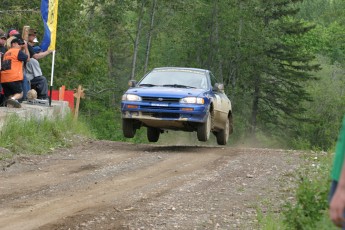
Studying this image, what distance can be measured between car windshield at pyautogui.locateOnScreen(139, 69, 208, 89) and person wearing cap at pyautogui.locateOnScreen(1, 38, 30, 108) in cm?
246

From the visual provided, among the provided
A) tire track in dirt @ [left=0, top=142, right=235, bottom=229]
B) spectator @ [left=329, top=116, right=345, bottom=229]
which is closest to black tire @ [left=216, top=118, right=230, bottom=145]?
tire track in dirt @ [left=0, top=142, right=235, bottom=229]

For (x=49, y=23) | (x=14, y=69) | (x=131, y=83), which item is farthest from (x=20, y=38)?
(x=131, y=83)

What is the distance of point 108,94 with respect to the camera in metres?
57.1

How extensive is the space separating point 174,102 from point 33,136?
279cm

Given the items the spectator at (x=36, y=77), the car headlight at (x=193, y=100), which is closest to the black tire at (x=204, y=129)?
the car headlight at (x=193, y=100)

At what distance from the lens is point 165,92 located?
53.9 ft

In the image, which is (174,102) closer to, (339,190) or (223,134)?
(223,134)

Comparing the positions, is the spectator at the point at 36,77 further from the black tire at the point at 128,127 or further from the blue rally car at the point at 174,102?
the black tire at the point at 128,127

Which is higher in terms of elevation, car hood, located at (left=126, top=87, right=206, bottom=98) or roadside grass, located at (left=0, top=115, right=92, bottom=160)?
car hood, located at (left=126, top=87, right=206, bottom=98)

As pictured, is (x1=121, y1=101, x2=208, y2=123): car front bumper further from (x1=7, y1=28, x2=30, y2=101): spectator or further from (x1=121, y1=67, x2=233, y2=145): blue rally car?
(x1=7, y1=28, x2=30, y2=101): spectator

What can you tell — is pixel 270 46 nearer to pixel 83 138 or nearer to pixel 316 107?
pixel 316 107

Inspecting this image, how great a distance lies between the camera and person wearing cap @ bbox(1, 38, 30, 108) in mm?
16266

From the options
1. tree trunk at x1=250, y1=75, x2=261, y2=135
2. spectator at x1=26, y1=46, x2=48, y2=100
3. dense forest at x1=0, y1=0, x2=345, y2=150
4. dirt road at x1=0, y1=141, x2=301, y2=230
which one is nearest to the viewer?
dirt road at x1=0, y1=141, x2=301, y2=230

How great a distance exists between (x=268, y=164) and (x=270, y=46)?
51797 mm
